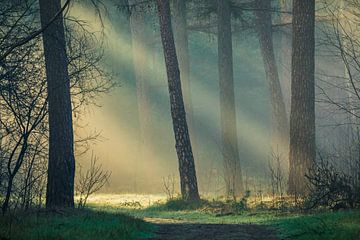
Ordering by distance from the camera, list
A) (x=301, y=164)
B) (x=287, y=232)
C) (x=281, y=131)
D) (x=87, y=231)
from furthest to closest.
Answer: (x=281, y=131) → (x=301, y=164) → (x=287, y=232) → (x=87, y=231)

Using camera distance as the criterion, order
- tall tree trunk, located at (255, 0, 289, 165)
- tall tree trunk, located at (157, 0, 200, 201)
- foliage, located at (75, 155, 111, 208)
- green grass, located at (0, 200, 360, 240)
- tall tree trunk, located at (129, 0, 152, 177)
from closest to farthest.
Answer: green grass, located at (0, 200, 360, 240) → foliage, located at (75, 155, 111, 208) → tall tree trunk, located at (157, 0, 200, 201) → tall tree trunk, located at (255, 0, 289, 165) → tall tree trunk, located at (129, 0, 152, 177)

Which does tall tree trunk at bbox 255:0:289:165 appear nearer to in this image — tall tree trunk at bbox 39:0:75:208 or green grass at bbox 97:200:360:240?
green grass at bbox 97:200:360:240

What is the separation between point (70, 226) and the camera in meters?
8.81

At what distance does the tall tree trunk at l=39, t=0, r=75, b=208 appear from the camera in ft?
39.2

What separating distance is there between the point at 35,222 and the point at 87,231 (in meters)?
0.93

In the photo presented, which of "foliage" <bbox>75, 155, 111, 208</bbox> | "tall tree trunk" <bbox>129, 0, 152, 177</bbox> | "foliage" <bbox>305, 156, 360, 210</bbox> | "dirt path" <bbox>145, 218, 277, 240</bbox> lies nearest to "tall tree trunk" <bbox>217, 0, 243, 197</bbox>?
"foliage" <bbox>75, 155, 111, 208</bbox>

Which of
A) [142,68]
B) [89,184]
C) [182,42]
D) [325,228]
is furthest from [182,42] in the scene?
[325,228]

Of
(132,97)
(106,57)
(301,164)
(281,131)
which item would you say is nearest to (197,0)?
(281,131)

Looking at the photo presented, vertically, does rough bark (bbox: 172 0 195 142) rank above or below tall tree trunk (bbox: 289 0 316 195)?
above

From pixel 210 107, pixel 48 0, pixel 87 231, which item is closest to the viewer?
pixel 87 231

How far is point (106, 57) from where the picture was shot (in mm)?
38719

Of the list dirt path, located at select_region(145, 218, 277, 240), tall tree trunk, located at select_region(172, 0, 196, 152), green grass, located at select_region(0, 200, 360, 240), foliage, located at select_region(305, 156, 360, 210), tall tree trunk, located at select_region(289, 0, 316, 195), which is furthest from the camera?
tall tree trunk, located at select_region(172, 0, 196, 152)

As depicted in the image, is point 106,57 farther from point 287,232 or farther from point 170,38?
point 287,232

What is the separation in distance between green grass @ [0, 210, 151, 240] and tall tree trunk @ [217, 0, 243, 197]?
38.0ft
